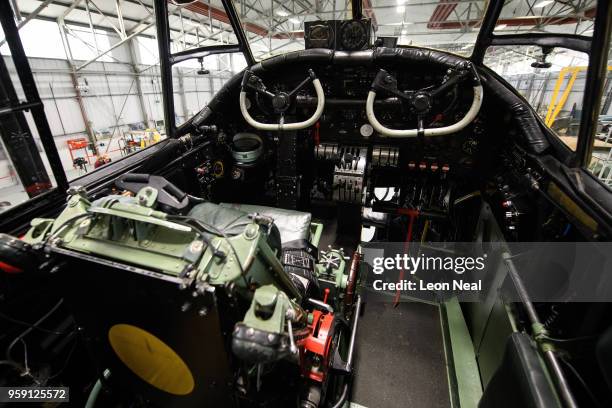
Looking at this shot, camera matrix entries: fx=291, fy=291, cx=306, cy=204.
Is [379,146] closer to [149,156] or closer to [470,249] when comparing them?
[470,249]

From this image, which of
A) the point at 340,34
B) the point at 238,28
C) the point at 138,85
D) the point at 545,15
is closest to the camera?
the point at 340,34

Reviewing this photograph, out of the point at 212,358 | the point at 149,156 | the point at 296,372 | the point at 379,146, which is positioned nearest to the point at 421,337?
the point at 296,372

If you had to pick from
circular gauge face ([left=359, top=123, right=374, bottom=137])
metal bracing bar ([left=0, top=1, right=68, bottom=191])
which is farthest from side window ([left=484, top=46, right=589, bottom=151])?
metal bracing bar ([left=0, top=1, right=68, bottom=191])

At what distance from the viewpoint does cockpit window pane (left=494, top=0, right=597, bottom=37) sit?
5917 mm

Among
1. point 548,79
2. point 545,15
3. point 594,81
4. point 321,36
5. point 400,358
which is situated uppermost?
point 545,15

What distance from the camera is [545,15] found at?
22.4 feet

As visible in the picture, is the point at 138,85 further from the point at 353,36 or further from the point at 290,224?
the point at 290,224

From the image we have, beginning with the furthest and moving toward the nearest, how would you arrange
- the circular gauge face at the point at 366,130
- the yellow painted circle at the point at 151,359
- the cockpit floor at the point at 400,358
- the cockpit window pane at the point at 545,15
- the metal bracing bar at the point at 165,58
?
1. the cockpit window pane at the point at 545,15
2. the circular gauge face at the point at 366,130
3. the metal bracing bar at the point at 165,58
4. the cockpit floor at the point at 400,358
5. the yellow painted circle at the point at 151,359

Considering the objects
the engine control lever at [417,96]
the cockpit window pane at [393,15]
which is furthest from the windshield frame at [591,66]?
the cockpit window pane at [393,15]

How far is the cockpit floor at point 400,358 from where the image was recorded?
168 centimetres

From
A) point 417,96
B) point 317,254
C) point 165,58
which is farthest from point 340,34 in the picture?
point 317,254

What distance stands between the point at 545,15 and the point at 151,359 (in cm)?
980

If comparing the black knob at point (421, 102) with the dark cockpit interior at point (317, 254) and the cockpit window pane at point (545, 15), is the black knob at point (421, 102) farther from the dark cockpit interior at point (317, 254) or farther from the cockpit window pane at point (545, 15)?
the cockpit window pane at point (545, 15)

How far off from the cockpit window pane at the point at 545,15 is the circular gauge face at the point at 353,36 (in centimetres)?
572
